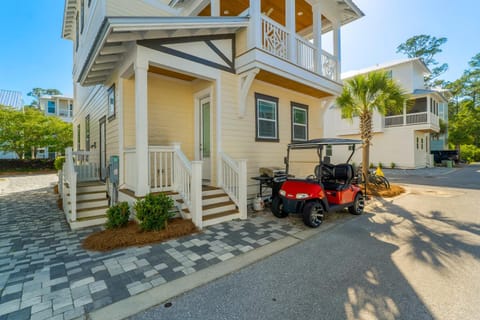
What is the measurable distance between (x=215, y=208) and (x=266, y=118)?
11.9 feet

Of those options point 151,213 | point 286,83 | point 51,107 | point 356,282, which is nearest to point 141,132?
point 151,213

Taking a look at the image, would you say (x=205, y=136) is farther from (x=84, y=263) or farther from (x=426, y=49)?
(x=426, y=49)

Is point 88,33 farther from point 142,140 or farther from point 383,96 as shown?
point 383,96

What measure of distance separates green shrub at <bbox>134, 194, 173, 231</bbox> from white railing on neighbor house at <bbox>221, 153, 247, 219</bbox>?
1.80 m

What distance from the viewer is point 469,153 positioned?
28.3 metres

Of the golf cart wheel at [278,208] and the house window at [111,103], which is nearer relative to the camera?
the golf cart wheel at [278,208]

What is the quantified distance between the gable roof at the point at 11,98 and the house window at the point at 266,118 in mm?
31153

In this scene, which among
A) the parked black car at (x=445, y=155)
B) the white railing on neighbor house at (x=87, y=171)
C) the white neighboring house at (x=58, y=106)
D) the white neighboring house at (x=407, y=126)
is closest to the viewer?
the white railing on neighbor house at (x=87, y=171)

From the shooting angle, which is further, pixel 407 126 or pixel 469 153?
pixel 469 153

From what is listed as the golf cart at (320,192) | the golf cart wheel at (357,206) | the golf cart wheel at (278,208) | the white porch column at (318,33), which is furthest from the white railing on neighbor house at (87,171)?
the white porch column at (318,33)

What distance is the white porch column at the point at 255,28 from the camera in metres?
5.59

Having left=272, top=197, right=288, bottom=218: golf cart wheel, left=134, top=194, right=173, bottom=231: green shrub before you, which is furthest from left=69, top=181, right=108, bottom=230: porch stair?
left=272, top=197, right=288, bottom=218: golf cart wheel

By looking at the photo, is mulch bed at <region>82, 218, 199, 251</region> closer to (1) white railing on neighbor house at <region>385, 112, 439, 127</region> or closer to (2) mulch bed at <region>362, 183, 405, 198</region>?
(2) mulch bed at <region>362, 183, 405, 198</region>

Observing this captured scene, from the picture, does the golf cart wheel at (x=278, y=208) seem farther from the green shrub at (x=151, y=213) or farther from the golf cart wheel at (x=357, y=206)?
the green shrub at (x=151, y=213)
